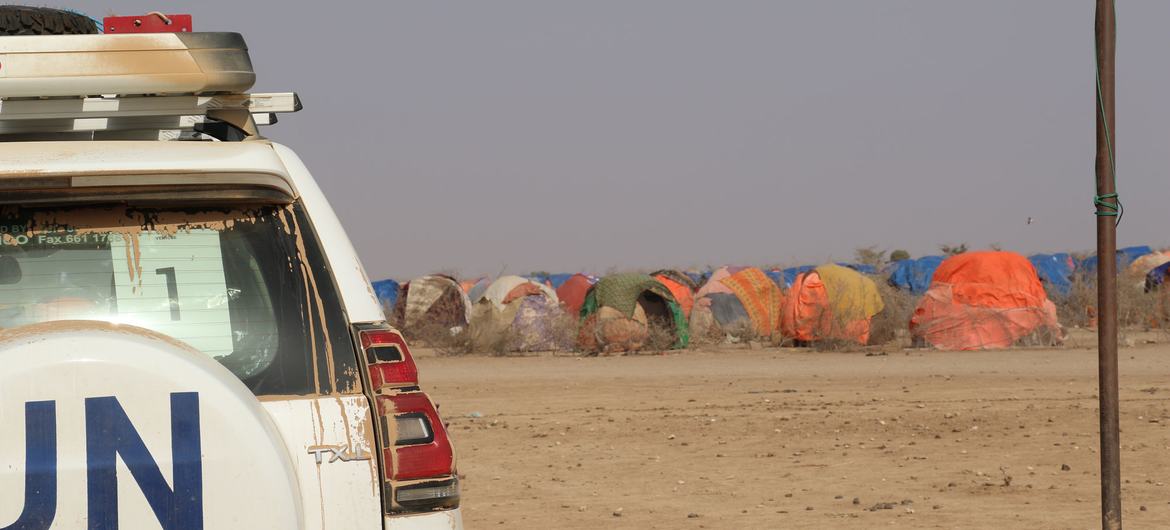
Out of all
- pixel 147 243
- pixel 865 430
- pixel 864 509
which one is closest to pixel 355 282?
pixel 147 243

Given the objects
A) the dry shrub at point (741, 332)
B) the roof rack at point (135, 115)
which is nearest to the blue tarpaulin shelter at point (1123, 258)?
the dry shrub at point (741, 332)

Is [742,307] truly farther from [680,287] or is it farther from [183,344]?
[183,344]

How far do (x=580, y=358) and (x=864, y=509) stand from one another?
50.3ft

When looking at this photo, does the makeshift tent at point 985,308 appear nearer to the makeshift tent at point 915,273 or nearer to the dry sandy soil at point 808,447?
the dry sandy soil at point 808,447

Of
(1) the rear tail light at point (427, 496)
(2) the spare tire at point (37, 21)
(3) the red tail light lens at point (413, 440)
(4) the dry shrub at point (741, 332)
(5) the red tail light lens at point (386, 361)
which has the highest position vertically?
(2) the spare tire at point (37, 21)

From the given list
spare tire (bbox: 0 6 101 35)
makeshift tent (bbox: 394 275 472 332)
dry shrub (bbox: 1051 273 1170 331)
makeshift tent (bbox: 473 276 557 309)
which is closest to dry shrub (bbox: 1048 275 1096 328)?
dry shrub (bbox: 1051 273 1170 331)

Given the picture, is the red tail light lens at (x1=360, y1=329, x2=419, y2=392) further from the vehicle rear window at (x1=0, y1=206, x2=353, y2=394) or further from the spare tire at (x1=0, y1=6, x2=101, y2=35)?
the spare tire at (x1=0, y1=6, x2=101, y2=35)

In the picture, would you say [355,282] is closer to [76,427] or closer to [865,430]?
[76,427]

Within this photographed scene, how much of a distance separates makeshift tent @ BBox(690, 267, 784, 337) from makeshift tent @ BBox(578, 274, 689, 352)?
4.03 ft

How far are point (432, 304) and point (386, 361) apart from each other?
26.2m

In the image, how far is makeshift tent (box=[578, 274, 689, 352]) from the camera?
24500mm

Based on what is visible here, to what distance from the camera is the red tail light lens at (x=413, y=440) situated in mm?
3004

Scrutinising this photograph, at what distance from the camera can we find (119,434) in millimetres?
2619

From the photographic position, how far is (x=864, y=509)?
8477 mm
